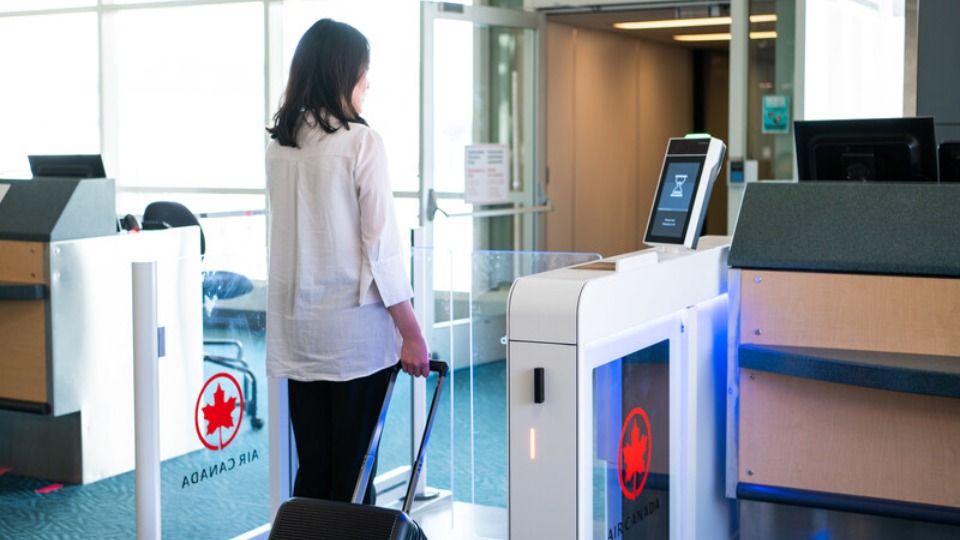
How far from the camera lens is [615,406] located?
8.16ft

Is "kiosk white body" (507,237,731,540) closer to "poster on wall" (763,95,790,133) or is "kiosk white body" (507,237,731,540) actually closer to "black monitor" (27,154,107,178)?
"black monitor" (27,154,107,178)

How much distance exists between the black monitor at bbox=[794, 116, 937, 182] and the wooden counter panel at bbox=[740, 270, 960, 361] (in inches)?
18.6

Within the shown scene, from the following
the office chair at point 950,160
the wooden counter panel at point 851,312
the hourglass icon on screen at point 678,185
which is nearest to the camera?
the wooden counter panel at point 851,312

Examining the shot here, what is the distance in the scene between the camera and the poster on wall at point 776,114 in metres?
6.13

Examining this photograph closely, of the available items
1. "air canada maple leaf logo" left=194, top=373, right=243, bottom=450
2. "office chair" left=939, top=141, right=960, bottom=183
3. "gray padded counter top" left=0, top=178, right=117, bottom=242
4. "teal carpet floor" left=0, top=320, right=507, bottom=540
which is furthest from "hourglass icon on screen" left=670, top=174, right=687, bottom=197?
"gray padded counter top" left=0, top=178, right=117, bottom=242

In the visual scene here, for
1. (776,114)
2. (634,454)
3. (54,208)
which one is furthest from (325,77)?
(776,114)

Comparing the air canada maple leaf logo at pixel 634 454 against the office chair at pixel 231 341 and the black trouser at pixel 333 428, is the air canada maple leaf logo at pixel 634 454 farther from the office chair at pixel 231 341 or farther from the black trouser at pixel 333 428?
the office chair at pixel 231 341

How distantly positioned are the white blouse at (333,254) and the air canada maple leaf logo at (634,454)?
0.66 meters

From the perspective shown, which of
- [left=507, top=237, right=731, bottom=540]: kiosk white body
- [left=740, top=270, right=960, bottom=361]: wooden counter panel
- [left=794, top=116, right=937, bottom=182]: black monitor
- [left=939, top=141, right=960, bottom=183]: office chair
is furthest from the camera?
[left=939, top=141, right=960, bottom=183]: office chair

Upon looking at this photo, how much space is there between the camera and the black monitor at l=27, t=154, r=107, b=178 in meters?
5.04

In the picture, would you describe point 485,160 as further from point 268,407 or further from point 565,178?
point 268,407

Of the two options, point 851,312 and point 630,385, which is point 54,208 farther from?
point 851,312

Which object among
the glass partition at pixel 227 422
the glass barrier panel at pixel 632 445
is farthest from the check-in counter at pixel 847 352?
the glass partition at pixel 227 422

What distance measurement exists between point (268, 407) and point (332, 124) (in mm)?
1201
